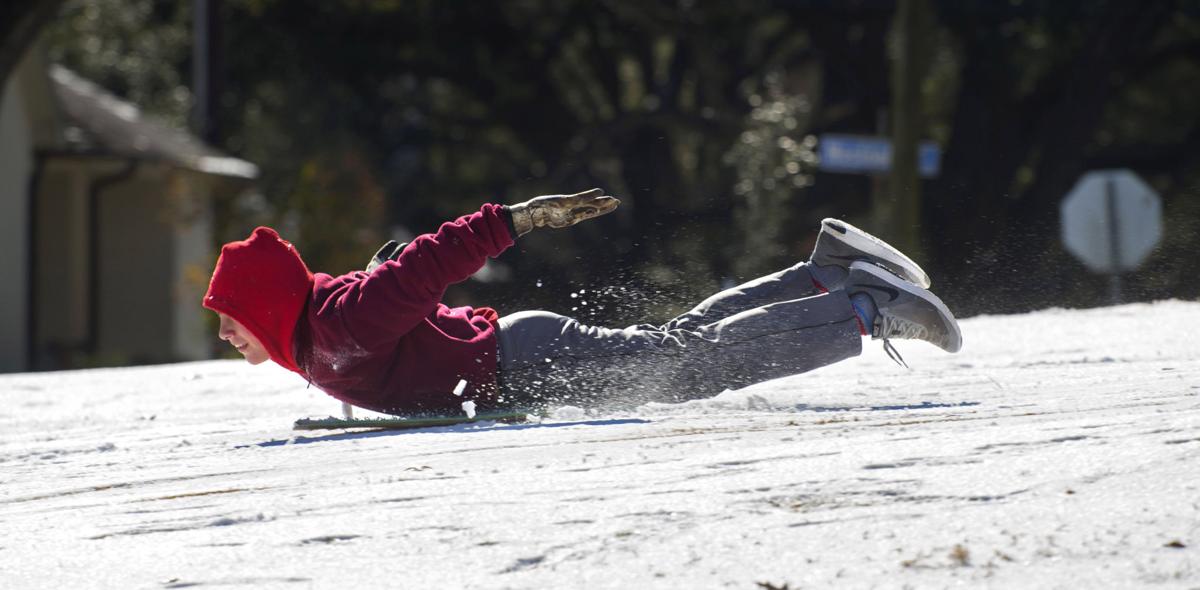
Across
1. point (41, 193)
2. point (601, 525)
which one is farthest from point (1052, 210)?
point (601, 525)

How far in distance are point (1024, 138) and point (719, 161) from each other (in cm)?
405

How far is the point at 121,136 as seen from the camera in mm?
17141

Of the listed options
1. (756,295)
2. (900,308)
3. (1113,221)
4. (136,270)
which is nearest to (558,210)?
(756,295)

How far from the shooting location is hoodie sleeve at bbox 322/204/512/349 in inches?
187

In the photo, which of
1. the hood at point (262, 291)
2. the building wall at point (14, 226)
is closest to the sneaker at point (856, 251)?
the hood at point (262, 291)

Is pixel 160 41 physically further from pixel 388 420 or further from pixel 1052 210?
pixel 388 420

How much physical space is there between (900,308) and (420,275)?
141 centimetres

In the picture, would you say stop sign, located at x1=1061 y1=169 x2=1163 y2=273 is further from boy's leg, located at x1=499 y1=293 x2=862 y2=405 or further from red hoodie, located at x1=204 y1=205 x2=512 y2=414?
red hoodie, located at x1=204 y1=205 x2=512 y2=414

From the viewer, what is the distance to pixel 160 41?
80.4 ft

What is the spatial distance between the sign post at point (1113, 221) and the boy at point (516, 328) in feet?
38.2

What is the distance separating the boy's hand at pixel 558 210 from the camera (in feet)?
15.7

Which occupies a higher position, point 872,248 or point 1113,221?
point 1113,221

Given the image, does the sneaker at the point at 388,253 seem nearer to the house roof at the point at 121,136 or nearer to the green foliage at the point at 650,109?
the green foliage at the point at 650,109

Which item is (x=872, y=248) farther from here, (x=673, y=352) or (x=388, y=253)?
(x=388, y=253)
